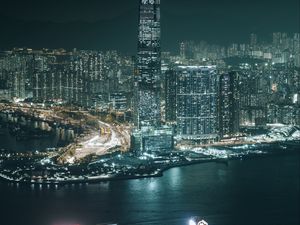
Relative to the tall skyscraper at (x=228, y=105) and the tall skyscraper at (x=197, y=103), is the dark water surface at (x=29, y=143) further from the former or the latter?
the tall skyscraper at (x=228, y=105)

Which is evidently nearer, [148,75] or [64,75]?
[148,75]

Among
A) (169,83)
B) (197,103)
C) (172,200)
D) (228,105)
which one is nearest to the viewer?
(172,200)

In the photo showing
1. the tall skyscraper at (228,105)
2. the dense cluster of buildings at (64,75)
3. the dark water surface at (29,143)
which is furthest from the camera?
the dense cluster of buildings at (64,75)

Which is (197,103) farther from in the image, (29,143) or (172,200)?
(172,200)

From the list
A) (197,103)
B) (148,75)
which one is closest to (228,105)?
(197,103)

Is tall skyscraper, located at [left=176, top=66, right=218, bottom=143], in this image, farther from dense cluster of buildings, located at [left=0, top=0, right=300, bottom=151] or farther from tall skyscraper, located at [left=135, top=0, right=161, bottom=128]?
tall skyscraper, located at [left=135, top=0, right=161, bottom=128]

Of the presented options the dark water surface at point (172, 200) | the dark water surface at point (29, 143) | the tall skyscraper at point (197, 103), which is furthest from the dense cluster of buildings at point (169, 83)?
the dark water surface at point (172, 200)

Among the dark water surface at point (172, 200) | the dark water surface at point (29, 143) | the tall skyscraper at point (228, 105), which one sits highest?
the tall skyscraper at point (228, 105)

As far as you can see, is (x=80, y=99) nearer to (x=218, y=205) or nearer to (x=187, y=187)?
(x=187, y=187)
